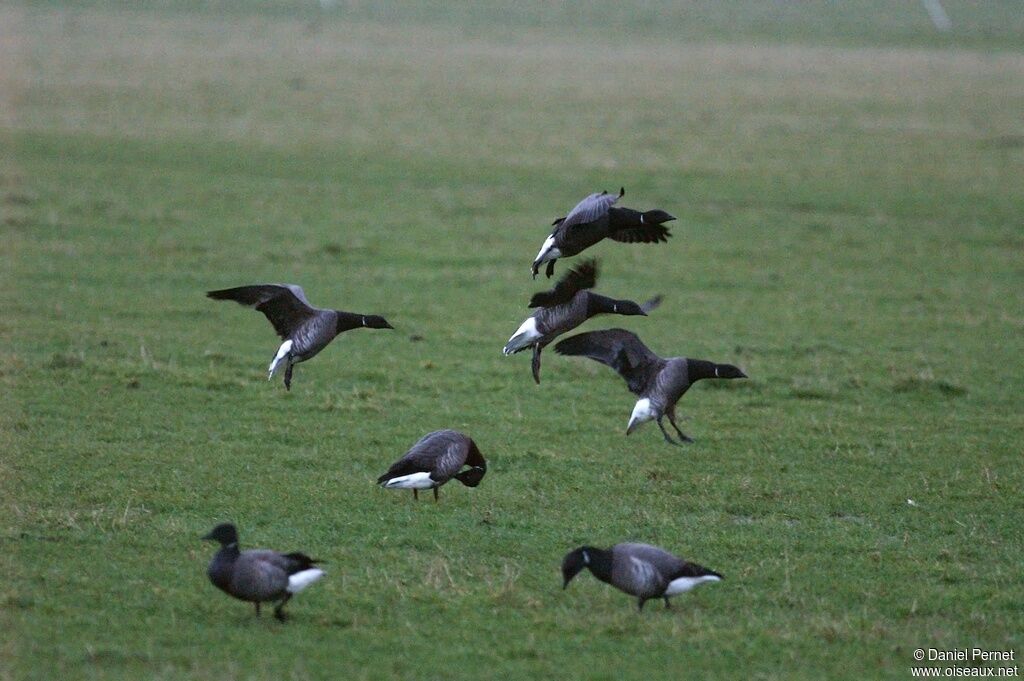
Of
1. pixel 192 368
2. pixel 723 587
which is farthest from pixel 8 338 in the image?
pixel 723 587

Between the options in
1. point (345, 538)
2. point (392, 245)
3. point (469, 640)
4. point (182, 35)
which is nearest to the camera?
point (469, 640)

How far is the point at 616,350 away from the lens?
964cm

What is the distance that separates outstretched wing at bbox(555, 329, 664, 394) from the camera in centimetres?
960

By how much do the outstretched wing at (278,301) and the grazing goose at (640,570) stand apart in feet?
10.1

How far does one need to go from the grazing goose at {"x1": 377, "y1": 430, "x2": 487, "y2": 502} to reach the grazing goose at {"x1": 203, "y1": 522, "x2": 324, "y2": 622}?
184 centimetres

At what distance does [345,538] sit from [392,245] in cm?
1322

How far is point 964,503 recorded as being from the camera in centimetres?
1070

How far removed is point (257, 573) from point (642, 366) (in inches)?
143

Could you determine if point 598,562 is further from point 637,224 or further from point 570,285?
point 637,224

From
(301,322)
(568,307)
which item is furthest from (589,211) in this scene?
(301,322)

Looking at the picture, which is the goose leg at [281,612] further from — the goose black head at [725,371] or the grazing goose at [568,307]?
the goose black head at [725,371]

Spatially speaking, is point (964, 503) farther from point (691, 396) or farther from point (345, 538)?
point (345, 538)

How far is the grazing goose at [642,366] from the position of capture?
Answer: 960 cm

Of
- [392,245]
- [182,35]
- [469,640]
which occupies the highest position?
[182,35]
